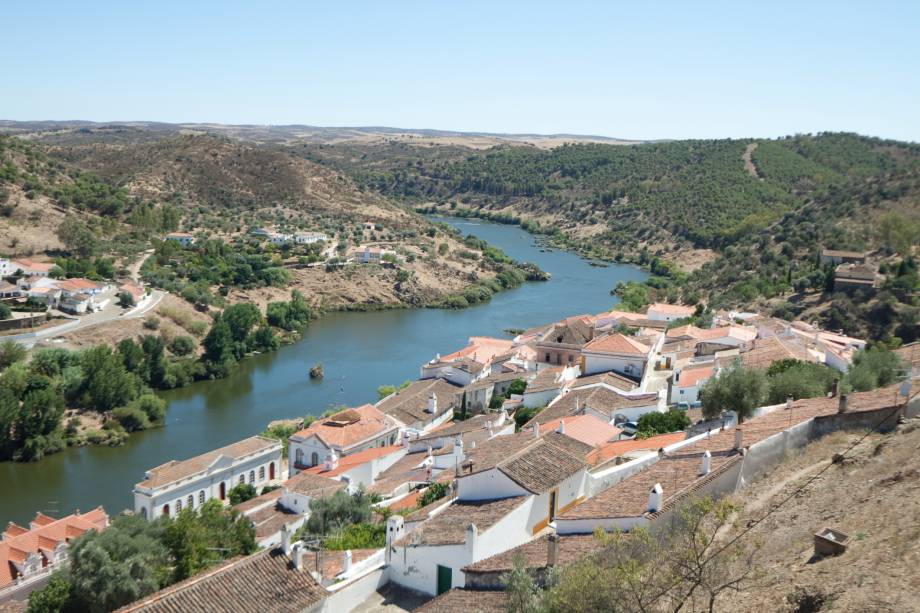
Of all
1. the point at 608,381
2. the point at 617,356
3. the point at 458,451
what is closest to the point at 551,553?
the point at 458,451

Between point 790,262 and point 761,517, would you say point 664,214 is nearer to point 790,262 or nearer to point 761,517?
point 790,262

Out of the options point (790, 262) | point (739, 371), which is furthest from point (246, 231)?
point (739, 371)

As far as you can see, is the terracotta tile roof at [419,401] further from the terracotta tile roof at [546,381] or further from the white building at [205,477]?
the white building at [205,477]

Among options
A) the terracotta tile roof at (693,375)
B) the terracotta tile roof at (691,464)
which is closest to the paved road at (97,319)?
the terracotta tile roof at (693,375)

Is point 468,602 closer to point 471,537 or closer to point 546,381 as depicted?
point 471,537

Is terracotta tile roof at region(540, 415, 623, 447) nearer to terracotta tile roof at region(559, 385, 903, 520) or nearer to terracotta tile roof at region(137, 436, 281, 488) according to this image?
terracotta tile roof at region(559, 385, 903, 520)
